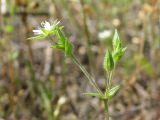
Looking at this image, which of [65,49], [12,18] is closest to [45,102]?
[65,49]

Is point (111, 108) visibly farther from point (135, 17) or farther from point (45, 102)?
point (135, 17)

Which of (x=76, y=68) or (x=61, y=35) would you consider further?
(x=76, y=68)

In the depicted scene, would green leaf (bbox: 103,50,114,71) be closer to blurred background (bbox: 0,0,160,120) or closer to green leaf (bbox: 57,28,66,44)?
green leaf (bbox: 57,28,66,44)

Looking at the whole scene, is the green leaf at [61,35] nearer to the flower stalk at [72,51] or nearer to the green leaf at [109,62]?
the flower stalk at [72,51]

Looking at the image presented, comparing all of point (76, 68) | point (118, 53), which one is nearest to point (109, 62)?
point (118, 53)

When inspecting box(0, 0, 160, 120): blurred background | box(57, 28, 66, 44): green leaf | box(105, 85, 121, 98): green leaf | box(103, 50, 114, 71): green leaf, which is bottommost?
box(0, 0, 160, 120): blurred background

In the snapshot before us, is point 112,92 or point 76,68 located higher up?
point 112,92

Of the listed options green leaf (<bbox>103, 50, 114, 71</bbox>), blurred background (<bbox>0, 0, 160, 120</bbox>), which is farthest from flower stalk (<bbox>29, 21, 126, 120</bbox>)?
blurred background (<bbox>0, 0, 160, 120</bbox>)

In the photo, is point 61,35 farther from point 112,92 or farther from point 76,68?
point 76,68

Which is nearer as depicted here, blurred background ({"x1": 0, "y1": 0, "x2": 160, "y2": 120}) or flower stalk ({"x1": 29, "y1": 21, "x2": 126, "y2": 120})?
flower stalk ({"x1": 29, "y1": 21, "x2": 126, "y2": 120})
